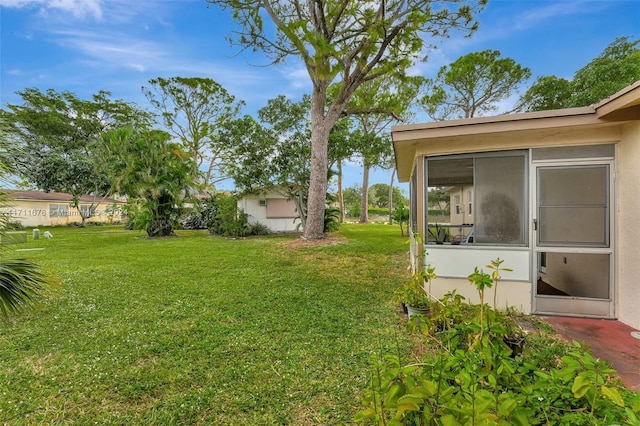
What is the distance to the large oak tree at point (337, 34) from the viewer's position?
35.3 feet

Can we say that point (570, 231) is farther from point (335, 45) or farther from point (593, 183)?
point (335, 45)

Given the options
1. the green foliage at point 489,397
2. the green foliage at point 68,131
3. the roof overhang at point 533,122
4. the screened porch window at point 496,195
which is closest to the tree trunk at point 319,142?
the roof overhang at point 533,122

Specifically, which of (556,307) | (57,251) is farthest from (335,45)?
(57,251)

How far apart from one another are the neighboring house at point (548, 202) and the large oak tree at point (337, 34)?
7.65m

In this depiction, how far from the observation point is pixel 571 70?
17500 mm

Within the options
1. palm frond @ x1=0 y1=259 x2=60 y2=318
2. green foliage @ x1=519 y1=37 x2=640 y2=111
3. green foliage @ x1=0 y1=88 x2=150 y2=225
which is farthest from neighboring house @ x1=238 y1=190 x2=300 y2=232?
green foliage @ x1=519 y1=37 x2=640 y2=111

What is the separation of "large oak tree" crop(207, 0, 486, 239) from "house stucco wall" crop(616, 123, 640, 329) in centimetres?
884

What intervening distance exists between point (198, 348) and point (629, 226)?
218 inches

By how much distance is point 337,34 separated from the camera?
37.2 ft

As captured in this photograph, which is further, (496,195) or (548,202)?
(496,195)

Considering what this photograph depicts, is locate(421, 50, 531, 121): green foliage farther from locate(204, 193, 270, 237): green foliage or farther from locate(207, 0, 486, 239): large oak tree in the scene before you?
locate(204, 193, 270, 237): green foliage

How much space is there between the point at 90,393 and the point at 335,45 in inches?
469

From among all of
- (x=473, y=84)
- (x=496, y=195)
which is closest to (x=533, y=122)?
(x=496, y=195)

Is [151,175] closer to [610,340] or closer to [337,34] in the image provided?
[337,34]
